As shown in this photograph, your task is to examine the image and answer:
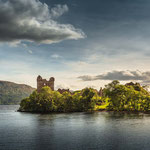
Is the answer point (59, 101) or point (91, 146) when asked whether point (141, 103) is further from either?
point (91, 146)

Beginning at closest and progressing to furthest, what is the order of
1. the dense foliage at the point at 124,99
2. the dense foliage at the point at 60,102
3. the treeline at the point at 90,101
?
the dense foliage at the point at 124,99 → the treeline at the point at 90,101 → the dense foliage at the point at 60,102

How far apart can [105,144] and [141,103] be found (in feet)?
411

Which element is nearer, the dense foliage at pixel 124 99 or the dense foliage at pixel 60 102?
the dense foliage at pixel 124 99

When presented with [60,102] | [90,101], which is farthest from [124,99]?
[60,102]

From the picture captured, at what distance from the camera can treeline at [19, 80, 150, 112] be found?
16975 centimetres

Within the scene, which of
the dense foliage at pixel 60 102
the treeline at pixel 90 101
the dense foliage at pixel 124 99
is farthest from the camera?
the dense foliage at pixel 60 102

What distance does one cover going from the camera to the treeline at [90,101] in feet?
557

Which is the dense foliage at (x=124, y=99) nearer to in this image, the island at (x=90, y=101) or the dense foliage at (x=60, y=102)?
the island at (x=90, y=101)

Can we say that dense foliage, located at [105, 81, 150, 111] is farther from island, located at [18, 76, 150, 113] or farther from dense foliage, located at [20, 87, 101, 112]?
dense foliage, located at [20, 87, 101, 112]

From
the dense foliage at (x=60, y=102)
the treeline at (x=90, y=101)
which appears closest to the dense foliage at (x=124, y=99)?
the treeline at (x=90, y=101)

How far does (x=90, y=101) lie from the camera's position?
7121 inches

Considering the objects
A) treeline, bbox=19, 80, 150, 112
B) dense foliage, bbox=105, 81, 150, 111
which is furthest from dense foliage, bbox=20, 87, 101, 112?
dense foliage, bbox=105, 81, 150, 111

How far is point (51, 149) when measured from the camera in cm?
4934

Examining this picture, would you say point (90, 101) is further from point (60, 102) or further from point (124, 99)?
point (124, 99)
